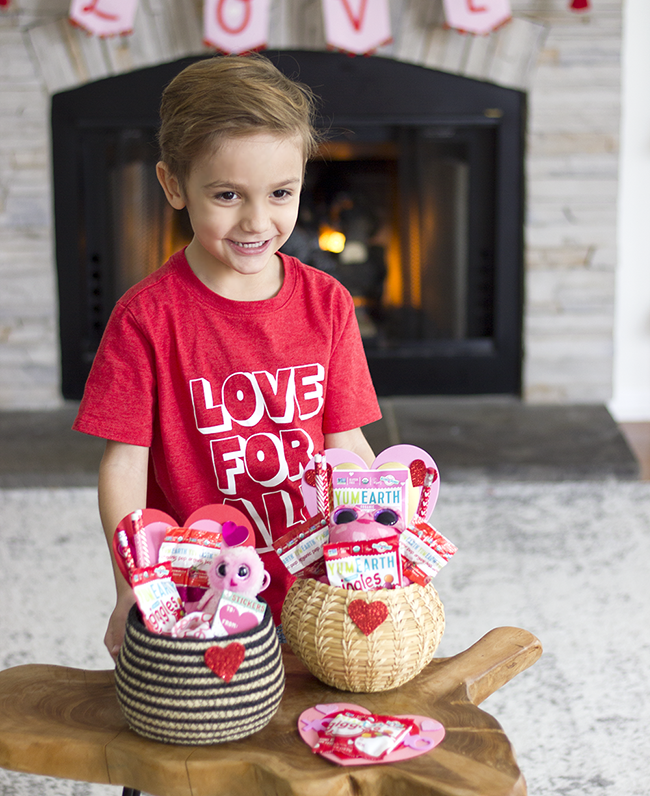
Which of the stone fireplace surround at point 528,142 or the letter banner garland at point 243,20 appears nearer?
the letter banner garland at point 243,20

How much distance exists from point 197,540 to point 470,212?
2.19 metres

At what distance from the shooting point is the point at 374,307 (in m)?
2.75

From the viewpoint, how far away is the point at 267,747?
581 millimetres

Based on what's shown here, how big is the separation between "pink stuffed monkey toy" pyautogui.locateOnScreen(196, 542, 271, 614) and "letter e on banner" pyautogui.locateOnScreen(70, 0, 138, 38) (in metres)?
2.12

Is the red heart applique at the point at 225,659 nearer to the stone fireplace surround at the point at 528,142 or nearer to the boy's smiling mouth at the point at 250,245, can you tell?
the boy's smiling mouth at the point at 250,245

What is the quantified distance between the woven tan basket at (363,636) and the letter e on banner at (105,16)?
2.12 meters

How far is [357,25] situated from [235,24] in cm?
33

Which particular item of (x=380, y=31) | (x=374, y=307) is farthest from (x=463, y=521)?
(x=380, y=31)

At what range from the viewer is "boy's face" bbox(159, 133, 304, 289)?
2.17 ft

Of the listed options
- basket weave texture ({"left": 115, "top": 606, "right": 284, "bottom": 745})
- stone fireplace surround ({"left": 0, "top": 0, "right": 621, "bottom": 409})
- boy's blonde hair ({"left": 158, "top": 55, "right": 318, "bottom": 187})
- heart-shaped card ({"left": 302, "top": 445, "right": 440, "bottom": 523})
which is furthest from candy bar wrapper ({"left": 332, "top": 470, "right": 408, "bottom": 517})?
stone fireplace surround ({"left": 0, "top": 0, "right": 621, "bottom": 409})

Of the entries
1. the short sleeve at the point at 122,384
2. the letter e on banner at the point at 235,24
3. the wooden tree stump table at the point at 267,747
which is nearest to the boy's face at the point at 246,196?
the short sleeve at the point at 122,384

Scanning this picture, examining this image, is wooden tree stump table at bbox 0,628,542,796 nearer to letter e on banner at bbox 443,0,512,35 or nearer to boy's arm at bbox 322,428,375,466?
boy's arm at bbox 322,428,375,466

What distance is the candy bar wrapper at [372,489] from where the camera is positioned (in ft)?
2.14

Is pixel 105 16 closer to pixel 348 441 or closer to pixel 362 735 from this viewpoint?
pixel 348 441
